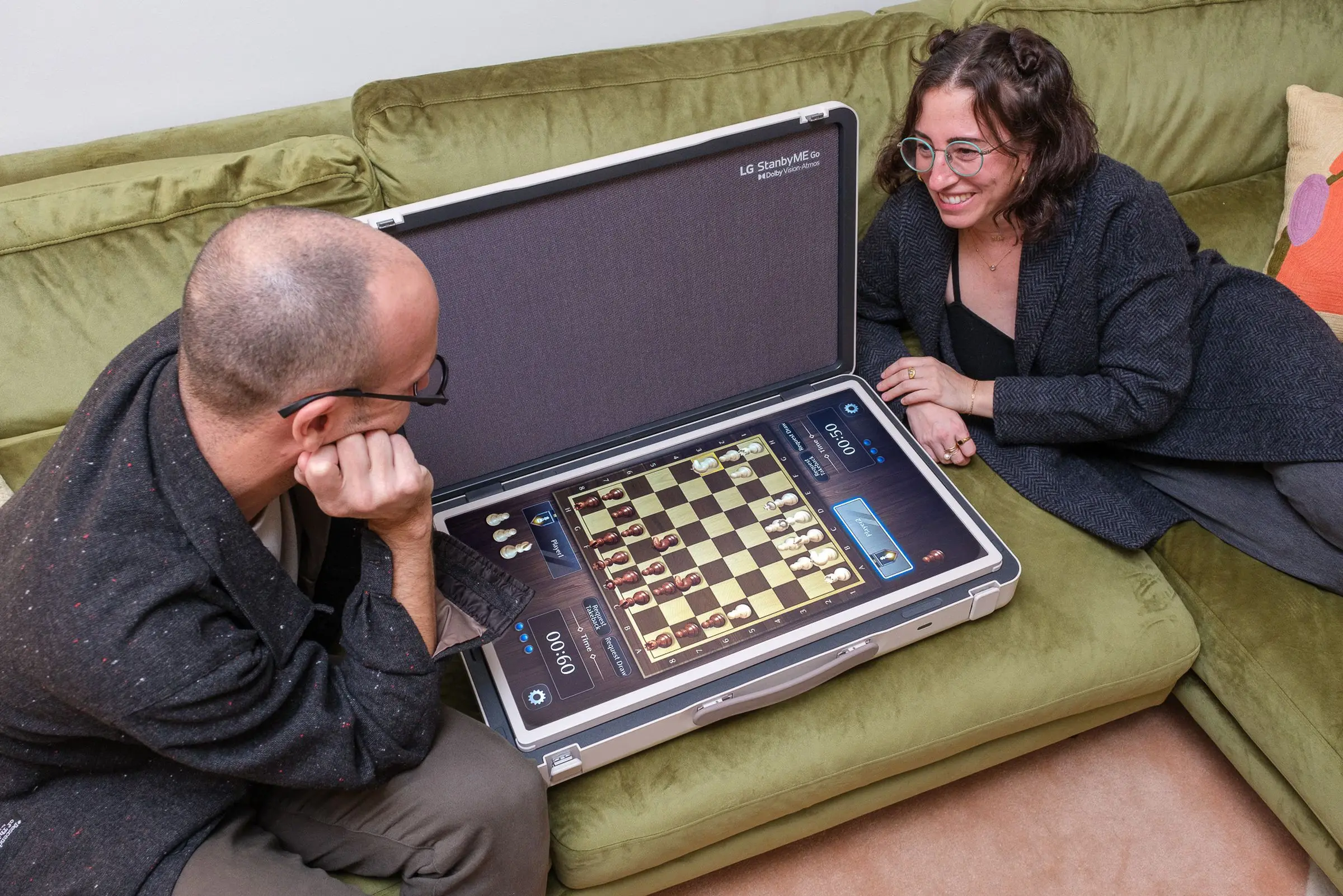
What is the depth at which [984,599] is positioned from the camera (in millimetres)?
1415

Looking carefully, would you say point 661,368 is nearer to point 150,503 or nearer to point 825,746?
point 825,746

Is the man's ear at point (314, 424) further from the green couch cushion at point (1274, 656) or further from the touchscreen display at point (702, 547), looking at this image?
the green couch cushion at point (1274, 656)

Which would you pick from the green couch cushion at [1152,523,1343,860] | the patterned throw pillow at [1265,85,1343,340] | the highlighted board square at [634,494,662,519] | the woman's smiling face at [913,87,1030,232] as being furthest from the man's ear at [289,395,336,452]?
the patterned throw pillow at [1265,85,1343,340]

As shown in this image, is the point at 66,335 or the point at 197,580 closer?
the point at 197,580

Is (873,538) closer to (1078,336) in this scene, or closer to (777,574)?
(777,574)

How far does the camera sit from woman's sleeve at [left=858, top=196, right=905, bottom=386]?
1709 mm

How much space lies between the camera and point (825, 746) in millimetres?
1388

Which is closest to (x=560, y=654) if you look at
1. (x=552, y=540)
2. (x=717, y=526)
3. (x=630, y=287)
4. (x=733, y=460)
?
(x=552, y=540)

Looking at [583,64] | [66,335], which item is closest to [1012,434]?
[583,64]

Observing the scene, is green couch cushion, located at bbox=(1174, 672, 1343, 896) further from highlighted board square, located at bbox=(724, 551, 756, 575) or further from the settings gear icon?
the settings gear icon

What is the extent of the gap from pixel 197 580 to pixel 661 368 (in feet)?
2.39

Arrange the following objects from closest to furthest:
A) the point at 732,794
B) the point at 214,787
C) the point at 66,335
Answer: the point at 214,787 → the point at 732,794 → the point at 66,335

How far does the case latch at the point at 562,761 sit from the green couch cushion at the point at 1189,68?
1.46 m

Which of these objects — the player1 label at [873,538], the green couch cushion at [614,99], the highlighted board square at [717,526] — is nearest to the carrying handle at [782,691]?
the player1 label at [873,538]
